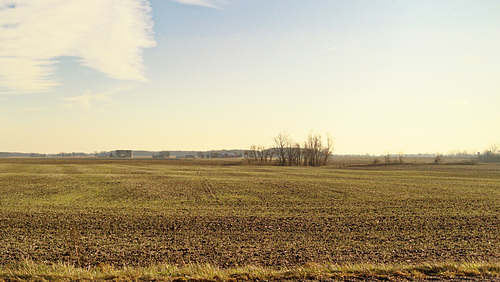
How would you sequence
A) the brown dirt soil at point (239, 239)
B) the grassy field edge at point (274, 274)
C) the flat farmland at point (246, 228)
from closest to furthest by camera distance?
the grassy field edge at point (274, 274) → the brown dirt soil at point (239, 239) → the flat farmland at point (246, 228)

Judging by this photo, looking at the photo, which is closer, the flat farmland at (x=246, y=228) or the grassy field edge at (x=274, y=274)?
the grassy field edge at (x=274, y=274)

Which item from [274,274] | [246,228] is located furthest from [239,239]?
[274,274]

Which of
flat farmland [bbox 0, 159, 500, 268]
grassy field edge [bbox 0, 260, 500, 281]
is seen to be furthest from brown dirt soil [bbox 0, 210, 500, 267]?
grassy field edge [bbox 0, 260, 500, 281]

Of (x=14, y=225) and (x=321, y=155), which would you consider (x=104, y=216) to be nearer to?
(x=14, y=225)

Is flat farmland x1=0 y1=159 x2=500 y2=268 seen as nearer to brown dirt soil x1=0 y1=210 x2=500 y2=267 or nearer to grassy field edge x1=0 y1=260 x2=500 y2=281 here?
brown dirt soil x1=0 y1=210 x2=500 y2=267

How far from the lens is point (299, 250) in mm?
15023

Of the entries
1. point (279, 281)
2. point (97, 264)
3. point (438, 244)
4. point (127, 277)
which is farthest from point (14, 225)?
point (438, 244)

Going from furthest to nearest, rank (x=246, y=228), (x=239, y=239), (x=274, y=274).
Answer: (x=246, y=228)
(x=239, y=239)
(x=274, y=274)

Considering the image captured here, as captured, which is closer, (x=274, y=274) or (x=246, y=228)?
(x=274, y=274)

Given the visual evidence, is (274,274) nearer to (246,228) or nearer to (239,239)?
(239,239)

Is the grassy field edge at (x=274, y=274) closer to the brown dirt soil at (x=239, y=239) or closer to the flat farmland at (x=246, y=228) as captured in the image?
the flat farmland at (x=246, y=228)

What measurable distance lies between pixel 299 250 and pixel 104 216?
12.9 metres

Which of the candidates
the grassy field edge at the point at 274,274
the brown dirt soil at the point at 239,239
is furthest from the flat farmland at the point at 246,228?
the grassy field edge at the point at 274,274

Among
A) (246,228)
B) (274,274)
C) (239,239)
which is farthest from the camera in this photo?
(246,228)
